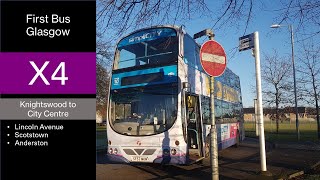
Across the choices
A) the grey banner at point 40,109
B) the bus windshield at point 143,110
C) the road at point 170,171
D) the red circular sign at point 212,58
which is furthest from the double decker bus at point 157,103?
the grey banner at point 40,109

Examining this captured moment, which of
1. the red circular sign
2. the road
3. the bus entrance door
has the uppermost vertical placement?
the red circular sign

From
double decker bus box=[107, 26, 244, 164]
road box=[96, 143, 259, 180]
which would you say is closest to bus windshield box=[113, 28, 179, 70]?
double decker bus box=[107, 26, 244, 164]

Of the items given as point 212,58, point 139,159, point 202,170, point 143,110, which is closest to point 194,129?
point 202,170

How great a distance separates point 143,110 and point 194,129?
5.95 feet

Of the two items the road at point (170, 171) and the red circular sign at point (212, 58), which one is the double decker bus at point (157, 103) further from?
the red circular sign at point (212, 58)

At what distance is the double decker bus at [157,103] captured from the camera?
1069cm

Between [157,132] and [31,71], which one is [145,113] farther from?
[31,71]

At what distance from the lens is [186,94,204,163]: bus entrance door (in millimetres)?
11391

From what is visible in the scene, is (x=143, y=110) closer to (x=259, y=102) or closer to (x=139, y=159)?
(x=139, y=159)

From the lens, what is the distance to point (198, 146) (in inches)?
455

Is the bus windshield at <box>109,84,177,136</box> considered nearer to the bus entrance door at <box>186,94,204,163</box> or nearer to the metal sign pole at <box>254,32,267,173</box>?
the bus entrance door at <box>186,94,204,163</box>

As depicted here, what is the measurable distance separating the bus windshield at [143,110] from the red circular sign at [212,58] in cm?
309

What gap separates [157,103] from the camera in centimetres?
1087

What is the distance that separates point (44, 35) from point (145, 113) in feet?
18.2
